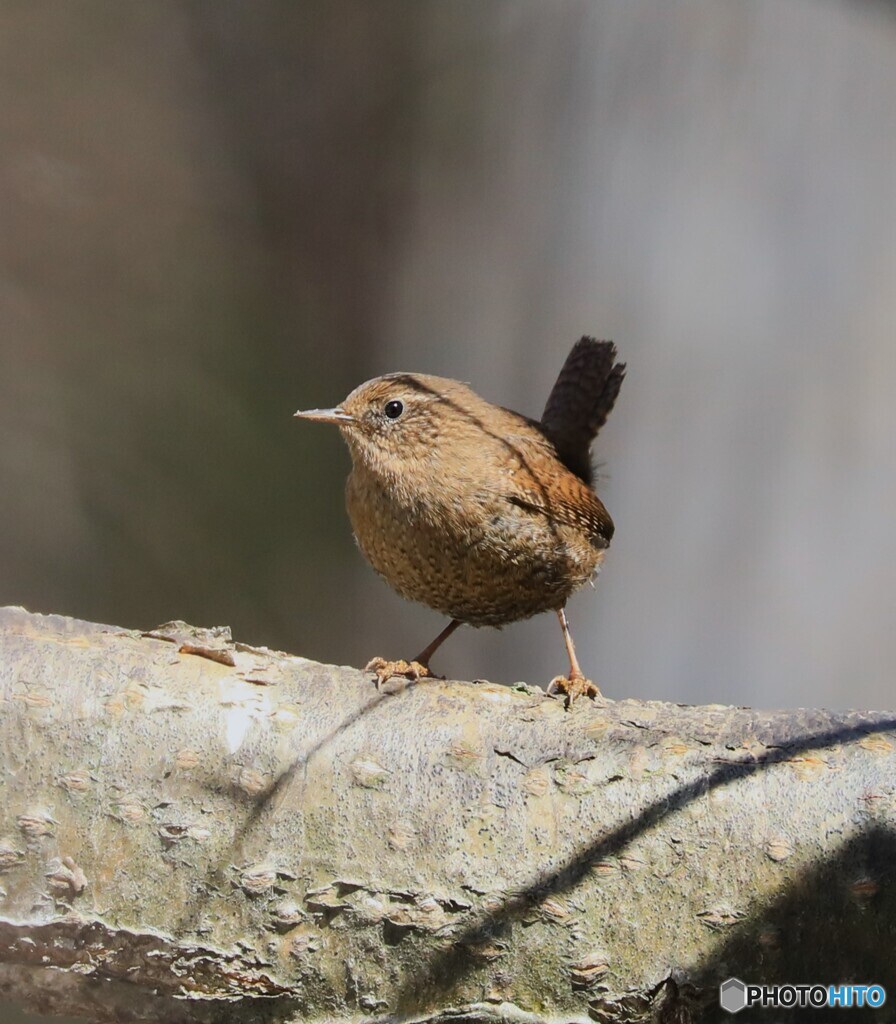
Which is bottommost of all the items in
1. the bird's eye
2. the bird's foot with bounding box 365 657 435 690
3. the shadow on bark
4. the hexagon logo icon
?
the hexagon logo icon

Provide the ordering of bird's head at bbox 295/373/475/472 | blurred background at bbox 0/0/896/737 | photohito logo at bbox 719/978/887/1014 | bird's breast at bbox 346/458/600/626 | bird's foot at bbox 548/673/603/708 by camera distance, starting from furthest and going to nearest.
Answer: blurred background at bbox 0/0/896/737 < bird's head at bbox 295/373/475/472 < bird's breast at bbox 346/458/600/626 < bird's foot at bbox 548/673/603/708 < photohito logo at bbox 719/978/887/1014

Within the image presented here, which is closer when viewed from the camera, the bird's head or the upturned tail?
the bird's head

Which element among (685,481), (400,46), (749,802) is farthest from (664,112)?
(749,802)

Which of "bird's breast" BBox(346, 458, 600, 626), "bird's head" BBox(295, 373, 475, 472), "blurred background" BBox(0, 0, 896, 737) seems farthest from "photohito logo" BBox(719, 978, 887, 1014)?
"blurred background" BBox(0, 0, 896, 737)

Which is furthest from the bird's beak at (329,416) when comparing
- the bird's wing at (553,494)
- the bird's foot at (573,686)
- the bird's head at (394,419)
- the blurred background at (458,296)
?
the blurred background at (458,296)

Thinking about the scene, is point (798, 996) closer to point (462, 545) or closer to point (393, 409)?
point (462, 545)

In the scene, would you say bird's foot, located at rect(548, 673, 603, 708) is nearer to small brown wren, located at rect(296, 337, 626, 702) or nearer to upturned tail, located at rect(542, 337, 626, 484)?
small brown wren, located at rect(296, 337, 626, 702)

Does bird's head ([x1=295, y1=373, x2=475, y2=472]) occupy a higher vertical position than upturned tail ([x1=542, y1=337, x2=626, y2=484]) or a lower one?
lower

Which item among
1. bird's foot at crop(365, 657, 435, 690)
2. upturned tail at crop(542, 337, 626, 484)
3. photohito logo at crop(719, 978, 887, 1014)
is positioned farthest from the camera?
upturned tail at crop(542, 337, 626, 484)
